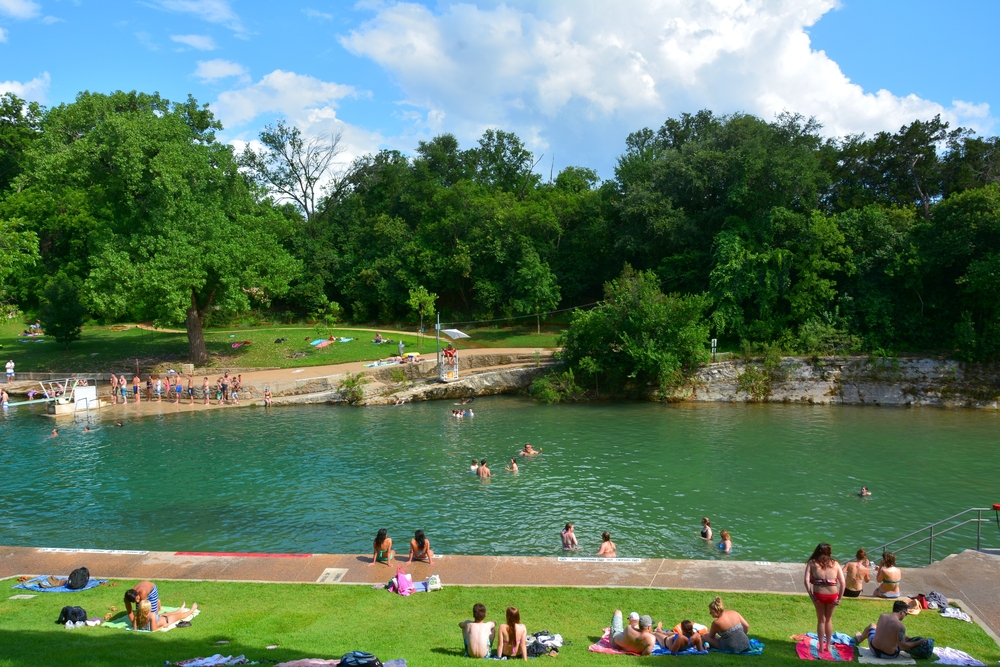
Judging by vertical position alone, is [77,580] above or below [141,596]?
below

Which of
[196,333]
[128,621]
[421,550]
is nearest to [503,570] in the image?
[421,550]

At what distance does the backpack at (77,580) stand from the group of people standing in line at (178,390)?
22357mm

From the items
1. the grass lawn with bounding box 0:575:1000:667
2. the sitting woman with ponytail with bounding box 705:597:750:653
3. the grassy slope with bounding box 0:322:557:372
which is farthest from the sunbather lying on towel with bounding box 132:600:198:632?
the grassy slope with bounding box 0:322:557:372

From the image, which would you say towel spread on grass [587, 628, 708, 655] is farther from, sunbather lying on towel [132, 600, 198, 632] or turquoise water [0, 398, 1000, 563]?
sunbather lying on towel [132, 600, 198, 632]

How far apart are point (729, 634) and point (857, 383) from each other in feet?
99.5

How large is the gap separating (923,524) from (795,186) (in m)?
28.0

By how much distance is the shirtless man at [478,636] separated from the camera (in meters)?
9.74

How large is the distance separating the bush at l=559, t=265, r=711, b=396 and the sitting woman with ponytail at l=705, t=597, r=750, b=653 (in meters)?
26.0

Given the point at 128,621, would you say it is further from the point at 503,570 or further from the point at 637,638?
the point at 637,638

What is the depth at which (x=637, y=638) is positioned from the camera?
9984 mm

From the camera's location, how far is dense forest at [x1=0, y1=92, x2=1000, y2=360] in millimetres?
37094

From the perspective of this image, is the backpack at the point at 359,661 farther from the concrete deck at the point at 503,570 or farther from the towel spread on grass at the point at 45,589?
the towel spread on grass at the point at 45,589

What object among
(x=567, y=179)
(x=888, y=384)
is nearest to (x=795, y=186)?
(x=888, y=384)

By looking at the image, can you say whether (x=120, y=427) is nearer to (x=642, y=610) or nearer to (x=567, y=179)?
(x=642, y=610)
